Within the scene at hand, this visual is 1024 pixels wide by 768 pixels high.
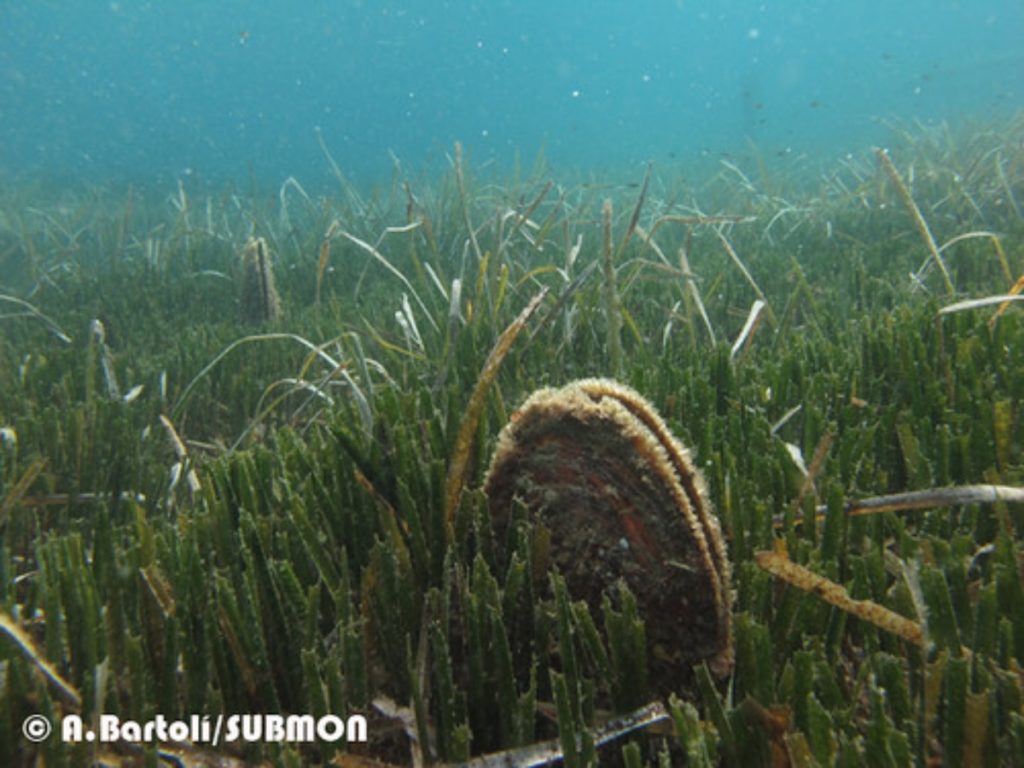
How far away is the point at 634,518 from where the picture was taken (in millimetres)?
1246

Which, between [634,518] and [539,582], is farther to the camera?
[539,582]

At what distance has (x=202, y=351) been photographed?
466 centimetres

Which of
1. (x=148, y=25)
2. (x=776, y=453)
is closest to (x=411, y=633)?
(x=776, y=453)

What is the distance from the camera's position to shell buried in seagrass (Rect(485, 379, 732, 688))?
1208 millimetres

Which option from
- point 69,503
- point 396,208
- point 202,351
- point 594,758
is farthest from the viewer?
point 396,208

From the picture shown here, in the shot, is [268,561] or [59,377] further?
[59,377]

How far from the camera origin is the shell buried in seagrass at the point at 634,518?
1.21 metres

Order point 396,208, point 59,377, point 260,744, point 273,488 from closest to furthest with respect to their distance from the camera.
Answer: point 260,744
point 273,488
point 59,377
point 396,208

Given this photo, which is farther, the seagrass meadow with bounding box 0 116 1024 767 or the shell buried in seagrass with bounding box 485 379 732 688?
the shell buried in seagrass with bounding box 485 379 732 688

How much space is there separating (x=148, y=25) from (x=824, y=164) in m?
147

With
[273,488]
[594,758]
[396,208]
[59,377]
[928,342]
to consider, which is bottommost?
[594,758]

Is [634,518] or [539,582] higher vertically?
[634,518]

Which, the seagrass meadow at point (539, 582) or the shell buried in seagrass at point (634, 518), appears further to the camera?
the shell buried in seagrass at point (634, 518)

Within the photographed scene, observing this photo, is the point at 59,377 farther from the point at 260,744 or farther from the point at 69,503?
the point at 260,744
